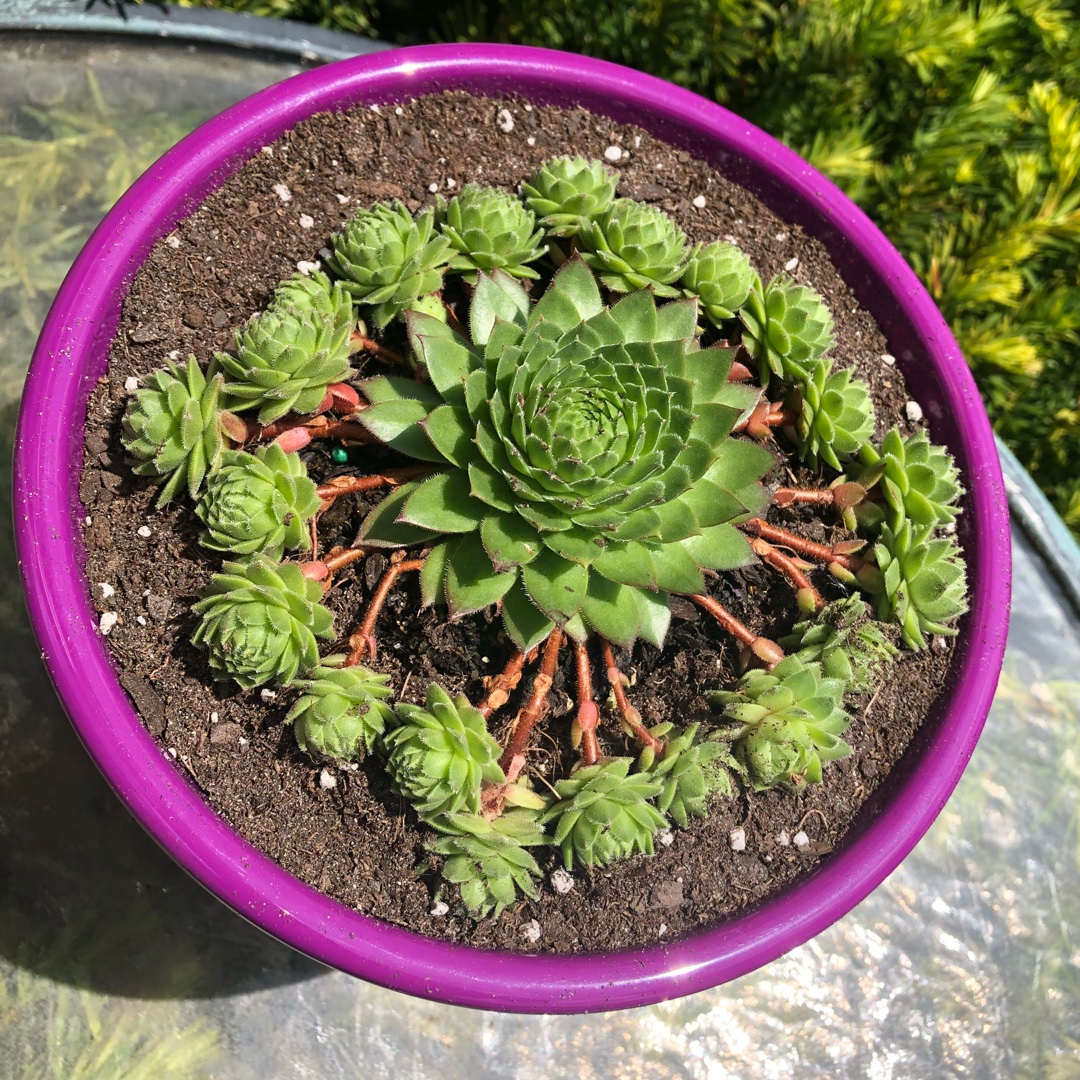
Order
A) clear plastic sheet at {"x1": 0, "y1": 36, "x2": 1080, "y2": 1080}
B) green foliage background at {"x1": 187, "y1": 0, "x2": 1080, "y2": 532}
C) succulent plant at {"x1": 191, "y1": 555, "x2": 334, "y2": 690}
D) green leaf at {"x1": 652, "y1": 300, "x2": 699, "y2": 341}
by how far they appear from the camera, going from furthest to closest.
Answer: green foliage background at {"x1": 187, "y1": 0, "x2": 1080, "y2": 532}
clear plastic sheet at {"x1": 0, "y1": 36, "x2": 1080, "y2": 1080}
green leaf at {"x1": 652, "y1": 300, "x2": 699, "y2": 341}
succulent plant at {"x1": 191, "y1": 555, "x2": 334, "y2": 690}

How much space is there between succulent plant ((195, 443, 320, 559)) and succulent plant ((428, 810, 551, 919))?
0.36m

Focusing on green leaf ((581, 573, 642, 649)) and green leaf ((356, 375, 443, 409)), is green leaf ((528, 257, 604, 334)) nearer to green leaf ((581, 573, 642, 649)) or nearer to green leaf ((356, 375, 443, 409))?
green leaf ((356, 375, 443, 409))

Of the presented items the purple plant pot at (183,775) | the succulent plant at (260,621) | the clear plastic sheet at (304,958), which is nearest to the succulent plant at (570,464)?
the succulent plant at (260,621)

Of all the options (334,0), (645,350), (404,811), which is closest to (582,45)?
(334,0)

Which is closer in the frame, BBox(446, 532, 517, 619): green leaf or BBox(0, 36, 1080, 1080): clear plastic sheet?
BBox(446, 532, 517, 619): green leaf

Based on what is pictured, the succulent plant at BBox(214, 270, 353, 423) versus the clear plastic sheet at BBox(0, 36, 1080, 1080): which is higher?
the succulent plant at BBox(214, 270, 353, 423)

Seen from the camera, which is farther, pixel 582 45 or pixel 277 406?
pixel 582 45

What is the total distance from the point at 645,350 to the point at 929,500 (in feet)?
1.43

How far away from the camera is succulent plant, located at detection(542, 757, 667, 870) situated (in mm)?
1007

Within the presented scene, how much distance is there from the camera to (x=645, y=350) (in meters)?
1.00

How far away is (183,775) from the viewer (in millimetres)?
1061

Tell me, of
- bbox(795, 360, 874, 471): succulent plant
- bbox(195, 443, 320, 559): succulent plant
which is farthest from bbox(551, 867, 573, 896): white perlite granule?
bbox(795, 360, 874, 471): succulent plant

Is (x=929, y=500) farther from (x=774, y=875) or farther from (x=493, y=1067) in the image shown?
(x=493, y=1067)

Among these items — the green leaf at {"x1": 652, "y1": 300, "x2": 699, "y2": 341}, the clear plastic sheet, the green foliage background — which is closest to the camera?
the green leaf at {"x1": 652, "y1": 300, "x2": 699, "y2": 341}
